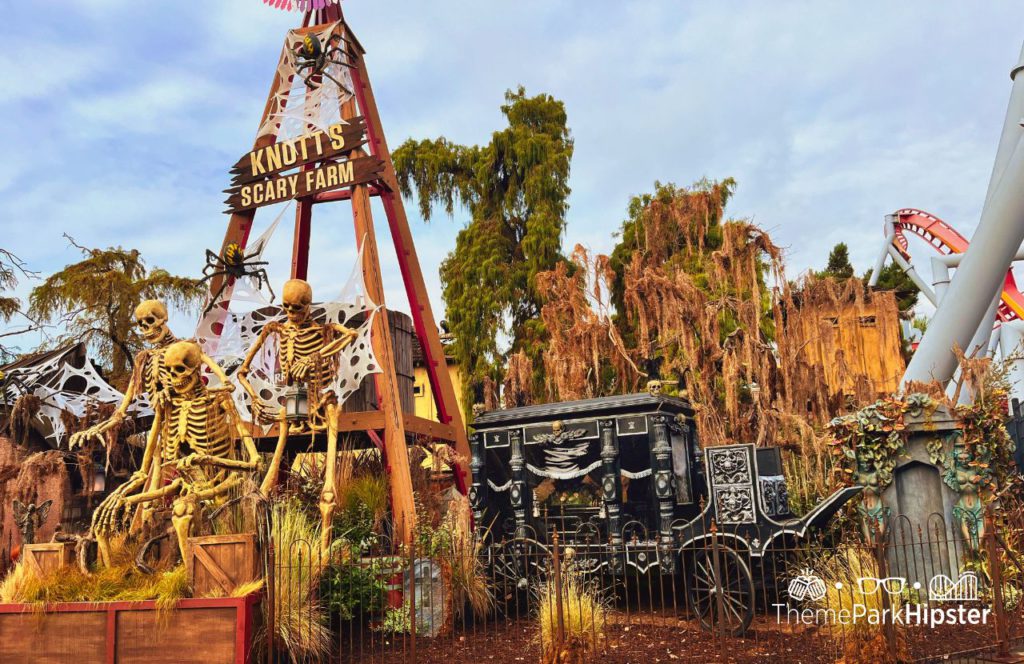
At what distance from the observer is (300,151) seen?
46.0 ft

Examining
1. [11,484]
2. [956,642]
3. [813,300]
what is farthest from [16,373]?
[813,300]

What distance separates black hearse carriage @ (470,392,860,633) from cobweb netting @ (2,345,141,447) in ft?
24.1

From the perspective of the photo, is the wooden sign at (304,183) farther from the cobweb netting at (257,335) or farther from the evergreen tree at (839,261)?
the evergreen tree at (839,261)

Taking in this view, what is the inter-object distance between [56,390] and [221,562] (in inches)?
359

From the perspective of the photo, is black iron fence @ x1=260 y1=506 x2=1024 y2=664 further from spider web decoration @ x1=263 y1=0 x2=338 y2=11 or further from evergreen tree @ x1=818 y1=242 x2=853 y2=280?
evergreen tree @ x1=818 y1=242 x2=853 y2=280

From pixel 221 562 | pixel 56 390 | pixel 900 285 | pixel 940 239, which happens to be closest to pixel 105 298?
pixel 56 390

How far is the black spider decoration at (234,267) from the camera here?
44.9 ft

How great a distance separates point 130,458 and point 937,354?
592 inches

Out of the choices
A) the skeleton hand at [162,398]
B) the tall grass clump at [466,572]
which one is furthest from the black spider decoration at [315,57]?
the tall grass clump at [466,572]

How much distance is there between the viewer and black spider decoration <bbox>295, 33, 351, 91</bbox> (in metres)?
14.0

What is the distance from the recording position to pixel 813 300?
18656 millimetres

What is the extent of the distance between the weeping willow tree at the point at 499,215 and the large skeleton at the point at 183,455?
14340 millimetres

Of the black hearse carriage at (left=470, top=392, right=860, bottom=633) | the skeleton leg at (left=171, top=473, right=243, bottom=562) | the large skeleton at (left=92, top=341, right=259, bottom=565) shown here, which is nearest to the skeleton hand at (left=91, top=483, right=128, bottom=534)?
the large skeleton at (left=92, top=341, right=259, bottom=565)

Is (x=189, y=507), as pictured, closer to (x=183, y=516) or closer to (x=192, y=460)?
(x=183, y=516)
